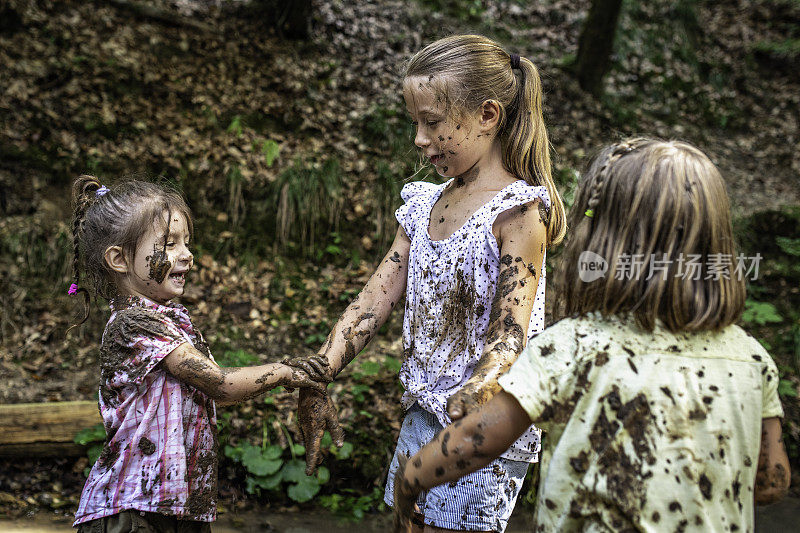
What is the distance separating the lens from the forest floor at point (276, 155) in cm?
492

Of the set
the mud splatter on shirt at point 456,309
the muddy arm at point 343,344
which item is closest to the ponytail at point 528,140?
the mud splatter on shirt at point 456,309

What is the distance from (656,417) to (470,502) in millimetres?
802

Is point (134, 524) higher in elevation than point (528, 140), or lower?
lower

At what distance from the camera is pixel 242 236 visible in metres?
6.03

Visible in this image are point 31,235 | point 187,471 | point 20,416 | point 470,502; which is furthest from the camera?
point 31,235

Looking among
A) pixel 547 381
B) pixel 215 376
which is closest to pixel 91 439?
pixel 215 376

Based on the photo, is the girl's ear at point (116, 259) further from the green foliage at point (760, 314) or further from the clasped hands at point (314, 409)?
the green foliage at point (760, 314)

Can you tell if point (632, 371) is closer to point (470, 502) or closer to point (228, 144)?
point (470, 502)

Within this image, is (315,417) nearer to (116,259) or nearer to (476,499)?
(476,499)

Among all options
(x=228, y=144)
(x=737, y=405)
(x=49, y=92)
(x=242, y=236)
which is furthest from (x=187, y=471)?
(x=49, y=92)

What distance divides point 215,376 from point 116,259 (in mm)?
583

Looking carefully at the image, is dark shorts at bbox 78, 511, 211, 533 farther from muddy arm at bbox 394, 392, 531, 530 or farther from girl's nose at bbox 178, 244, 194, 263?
muddy arm at bbox 394, 392, 531, 530

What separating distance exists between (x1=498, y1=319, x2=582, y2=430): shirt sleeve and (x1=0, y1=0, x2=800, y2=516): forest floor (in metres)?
2.88

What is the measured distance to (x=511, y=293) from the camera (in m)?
2.07
